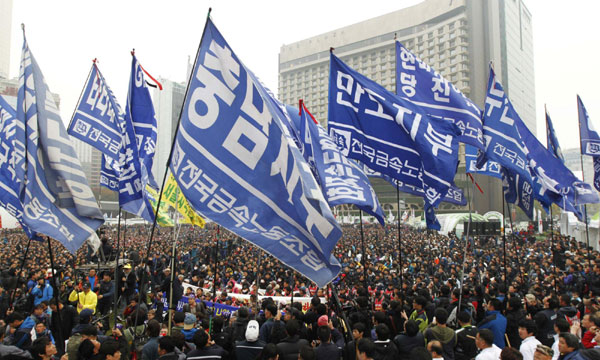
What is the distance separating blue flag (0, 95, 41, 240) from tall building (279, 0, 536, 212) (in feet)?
191

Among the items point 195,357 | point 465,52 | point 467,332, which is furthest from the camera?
point 465,52

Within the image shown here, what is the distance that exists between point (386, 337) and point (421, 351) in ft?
2.54

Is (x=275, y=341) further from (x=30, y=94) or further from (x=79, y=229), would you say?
(x=30, y=94)

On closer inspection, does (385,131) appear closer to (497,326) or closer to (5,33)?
(497,326)

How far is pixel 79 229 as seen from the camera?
17.0 ft

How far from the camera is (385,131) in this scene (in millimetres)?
6156

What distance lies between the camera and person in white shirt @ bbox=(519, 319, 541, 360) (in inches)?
173

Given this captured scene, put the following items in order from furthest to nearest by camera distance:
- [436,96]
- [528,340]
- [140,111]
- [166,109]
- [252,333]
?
1. [166,109]
2. [140,111]
3. [436,96]
4. [528,340]
5. [252,333]

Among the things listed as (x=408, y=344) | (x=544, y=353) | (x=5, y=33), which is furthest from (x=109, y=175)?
(x=5, y=33)

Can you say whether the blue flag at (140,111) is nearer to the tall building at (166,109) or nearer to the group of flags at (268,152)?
the group of flags at (268,152)

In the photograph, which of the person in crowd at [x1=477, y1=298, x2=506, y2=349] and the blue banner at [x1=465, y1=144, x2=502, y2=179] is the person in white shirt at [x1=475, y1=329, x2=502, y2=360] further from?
the blue banner at [x1=465, y1=144, x2=502, y2=179]

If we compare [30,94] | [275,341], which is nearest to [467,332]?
[275,341]

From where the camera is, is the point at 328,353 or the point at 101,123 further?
the point at 101,123

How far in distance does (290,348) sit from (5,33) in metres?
124
